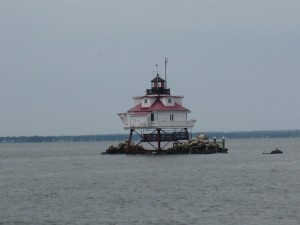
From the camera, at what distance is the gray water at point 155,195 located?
41.4 m

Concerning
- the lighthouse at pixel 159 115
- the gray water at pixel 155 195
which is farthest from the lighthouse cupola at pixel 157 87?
the gray water at pixel 155 195

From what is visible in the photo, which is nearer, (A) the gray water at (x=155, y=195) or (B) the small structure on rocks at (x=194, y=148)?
(A) the gray water at (x=155, y=195)

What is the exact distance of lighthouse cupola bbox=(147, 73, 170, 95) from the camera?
91125mm

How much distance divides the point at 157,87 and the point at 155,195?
1643 inches

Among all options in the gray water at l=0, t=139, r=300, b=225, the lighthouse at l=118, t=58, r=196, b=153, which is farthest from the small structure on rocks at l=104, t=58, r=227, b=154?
the gray water at l=0, t=139, r=300, b=225

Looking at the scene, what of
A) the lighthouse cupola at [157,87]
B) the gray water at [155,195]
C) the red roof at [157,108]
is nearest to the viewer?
the gray water at [155,195]

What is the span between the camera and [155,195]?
165ft

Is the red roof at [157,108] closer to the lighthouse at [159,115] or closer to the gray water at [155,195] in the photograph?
the lighthouse at [159,115]

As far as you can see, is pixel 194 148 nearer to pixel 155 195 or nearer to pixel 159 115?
pixel 159 115

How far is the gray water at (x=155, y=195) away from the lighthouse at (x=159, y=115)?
12519 mm

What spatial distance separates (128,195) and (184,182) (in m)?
8.42

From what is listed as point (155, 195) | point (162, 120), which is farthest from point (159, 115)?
point (155, 195)

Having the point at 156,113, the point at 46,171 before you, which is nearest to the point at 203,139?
the point at 156,113

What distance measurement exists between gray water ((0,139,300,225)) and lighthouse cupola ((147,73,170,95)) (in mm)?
15601
